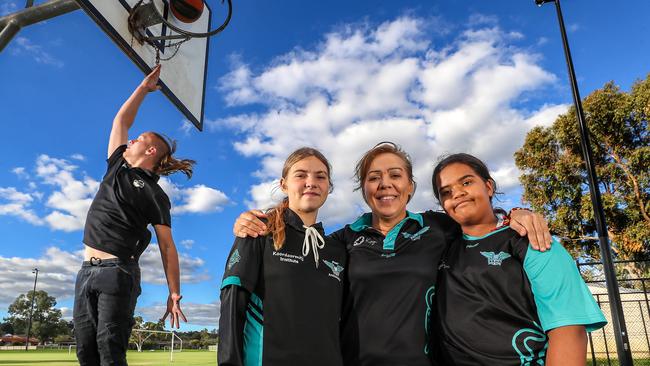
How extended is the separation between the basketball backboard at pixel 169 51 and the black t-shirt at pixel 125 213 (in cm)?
139

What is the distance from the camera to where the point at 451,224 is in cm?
283

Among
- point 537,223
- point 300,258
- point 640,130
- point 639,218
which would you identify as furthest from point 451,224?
point 640,130

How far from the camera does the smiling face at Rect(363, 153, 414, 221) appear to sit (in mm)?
2773

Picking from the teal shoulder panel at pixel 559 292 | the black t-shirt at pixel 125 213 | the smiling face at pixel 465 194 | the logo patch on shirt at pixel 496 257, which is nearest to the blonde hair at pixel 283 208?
the smiling face at pixel 465 194

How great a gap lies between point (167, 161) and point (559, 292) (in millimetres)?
3350

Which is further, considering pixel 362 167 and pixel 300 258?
pixel 362 167

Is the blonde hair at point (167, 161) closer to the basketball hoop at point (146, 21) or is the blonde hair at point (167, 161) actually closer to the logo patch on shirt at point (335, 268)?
the basketball hoop at point (146, 21)

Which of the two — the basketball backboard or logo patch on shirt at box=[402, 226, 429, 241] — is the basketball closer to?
the basketball backboard

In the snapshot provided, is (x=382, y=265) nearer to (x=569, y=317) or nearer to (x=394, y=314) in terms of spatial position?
(x=394, y=314)

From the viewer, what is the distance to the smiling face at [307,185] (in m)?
2.65

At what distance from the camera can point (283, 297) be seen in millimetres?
2252

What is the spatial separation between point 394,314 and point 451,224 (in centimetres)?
78

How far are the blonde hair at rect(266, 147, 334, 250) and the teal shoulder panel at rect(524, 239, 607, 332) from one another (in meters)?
1.25

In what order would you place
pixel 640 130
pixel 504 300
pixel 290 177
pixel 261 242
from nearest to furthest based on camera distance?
pixel 504 300 < pixel 261 242 < pixel 290 177 < pixel 640 130
